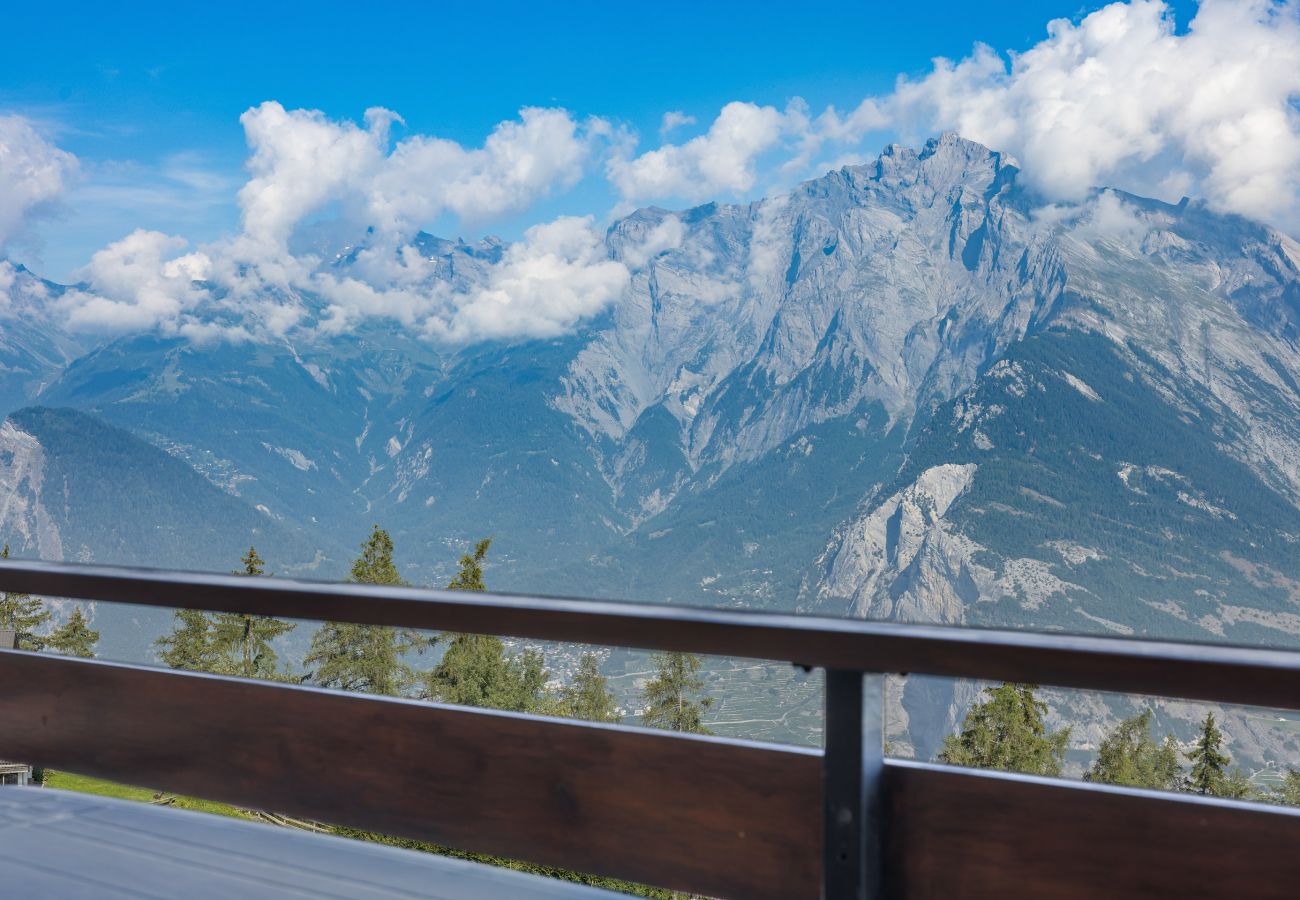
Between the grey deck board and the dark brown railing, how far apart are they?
0.43 feet

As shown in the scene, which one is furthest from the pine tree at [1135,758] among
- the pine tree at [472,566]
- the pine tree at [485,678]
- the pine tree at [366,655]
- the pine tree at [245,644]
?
the pine tree at [245,644]

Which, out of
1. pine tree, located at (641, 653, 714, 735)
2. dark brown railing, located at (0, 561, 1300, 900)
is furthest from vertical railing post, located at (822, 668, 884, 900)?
pine tree, located at (641, 653, 714, 735)

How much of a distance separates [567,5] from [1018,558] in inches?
3189

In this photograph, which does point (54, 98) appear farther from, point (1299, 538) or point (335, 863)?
point (1299, 538)

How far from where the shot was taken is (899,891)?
3.38ft

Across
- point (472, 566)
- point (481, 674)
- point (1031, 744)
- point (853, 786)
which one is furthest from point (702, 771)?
point (1031, 744)

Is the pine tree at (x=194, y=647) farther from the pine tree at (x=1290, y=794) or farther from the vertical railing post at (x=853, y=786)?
the vertical railing post at (x=853, y=786)

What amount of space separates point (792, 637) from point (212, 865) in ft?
Answer: 3.54

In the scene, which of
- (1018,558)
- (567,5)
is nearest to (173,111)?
(567,5)

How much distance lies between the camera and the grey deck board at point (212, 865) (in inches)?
57.7

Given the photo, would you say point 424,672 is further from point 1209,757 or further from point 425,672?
point 1209,757

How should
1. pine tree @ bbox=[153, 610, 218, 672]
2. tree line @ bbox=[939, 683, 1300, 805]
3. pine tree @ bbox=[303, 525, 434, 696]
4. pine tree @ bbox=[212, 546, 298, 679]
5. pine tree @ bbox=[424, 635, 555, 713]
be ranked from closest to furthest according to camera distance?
tree line @ bbox=[939, 683, 1300, 805]
pine tree @ bbox=[424, 635, 555, 713]
pine tree @ bbox=[303, 525, 434, 696]
pine tree @ bbox=[212, 546, 298, 679]
pine tree @ bbox=[153, 610, 218, 672]

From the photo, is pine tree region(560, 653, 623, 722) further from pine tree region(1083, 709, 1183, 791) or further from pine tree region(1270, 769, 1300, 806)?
pine tree region(1270, 769, 1300, 806)

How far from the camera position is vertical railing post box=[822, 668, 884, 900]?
3.35 feet
